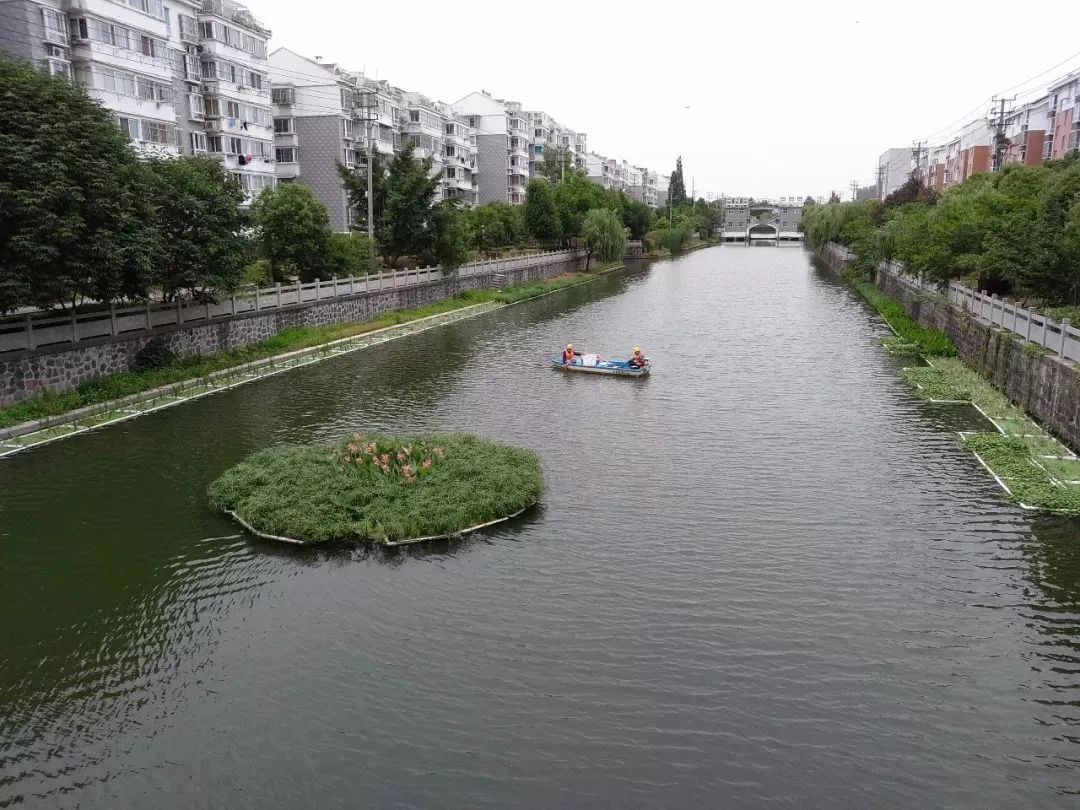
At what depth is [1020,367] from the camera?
2150 centimetres

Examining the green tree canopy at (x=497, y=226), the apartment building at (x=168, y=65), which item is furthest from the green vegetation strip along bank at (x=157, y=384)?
the green tree canopy at (x=497, y=226)

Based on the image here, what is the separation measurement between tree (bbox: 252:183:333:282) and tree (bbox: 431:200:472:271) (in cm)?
1001

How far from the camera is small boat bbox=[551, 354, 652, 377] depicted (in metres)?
27.0

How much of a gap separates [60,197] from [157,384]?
586 cm

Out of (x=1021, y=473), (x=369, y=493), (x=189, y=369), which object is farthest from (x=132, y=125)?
(x=1021, y=473)

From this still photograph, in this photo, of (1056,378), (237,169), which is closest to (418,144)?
(237,169)

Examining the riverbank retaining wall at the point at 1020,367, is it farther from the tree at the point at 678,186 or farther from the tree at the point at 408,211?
the tree at the point at 678,186

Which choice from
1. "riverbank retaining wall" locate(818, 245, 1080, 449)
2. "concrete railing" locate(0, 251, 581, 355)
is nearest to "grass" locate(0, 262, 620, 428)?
"concrete railing" locate(0, 251, 581, 355)

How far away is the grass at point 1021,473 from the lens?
1445cm

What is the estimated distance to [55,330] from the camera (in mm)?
21031

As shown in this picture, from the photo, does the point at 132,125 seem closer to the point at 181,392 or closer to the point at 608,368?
the point at 181,392

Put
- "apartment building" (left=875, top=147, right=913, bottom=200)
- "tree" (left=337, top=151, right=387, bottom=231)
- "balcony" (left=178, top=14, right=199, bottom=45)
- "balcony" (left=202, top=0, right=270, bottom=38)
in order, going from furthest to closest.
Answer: "apartment building" (left=875, top=147, right=913, bottom=200) → "balcony" (left=202, top=0, right=270, bottom=38) → "balcony" (left=178, top=14, right=199, bottom=45) → "tree" (left=337, top=151, right=387, bottom=231)

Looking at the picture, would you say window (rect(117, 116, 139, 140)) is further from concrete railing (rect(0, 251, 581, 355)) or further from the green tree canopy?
the green tree canopy

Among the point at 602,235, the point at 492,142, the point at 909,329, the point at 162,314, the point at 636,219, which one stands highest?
the point at 492,142
